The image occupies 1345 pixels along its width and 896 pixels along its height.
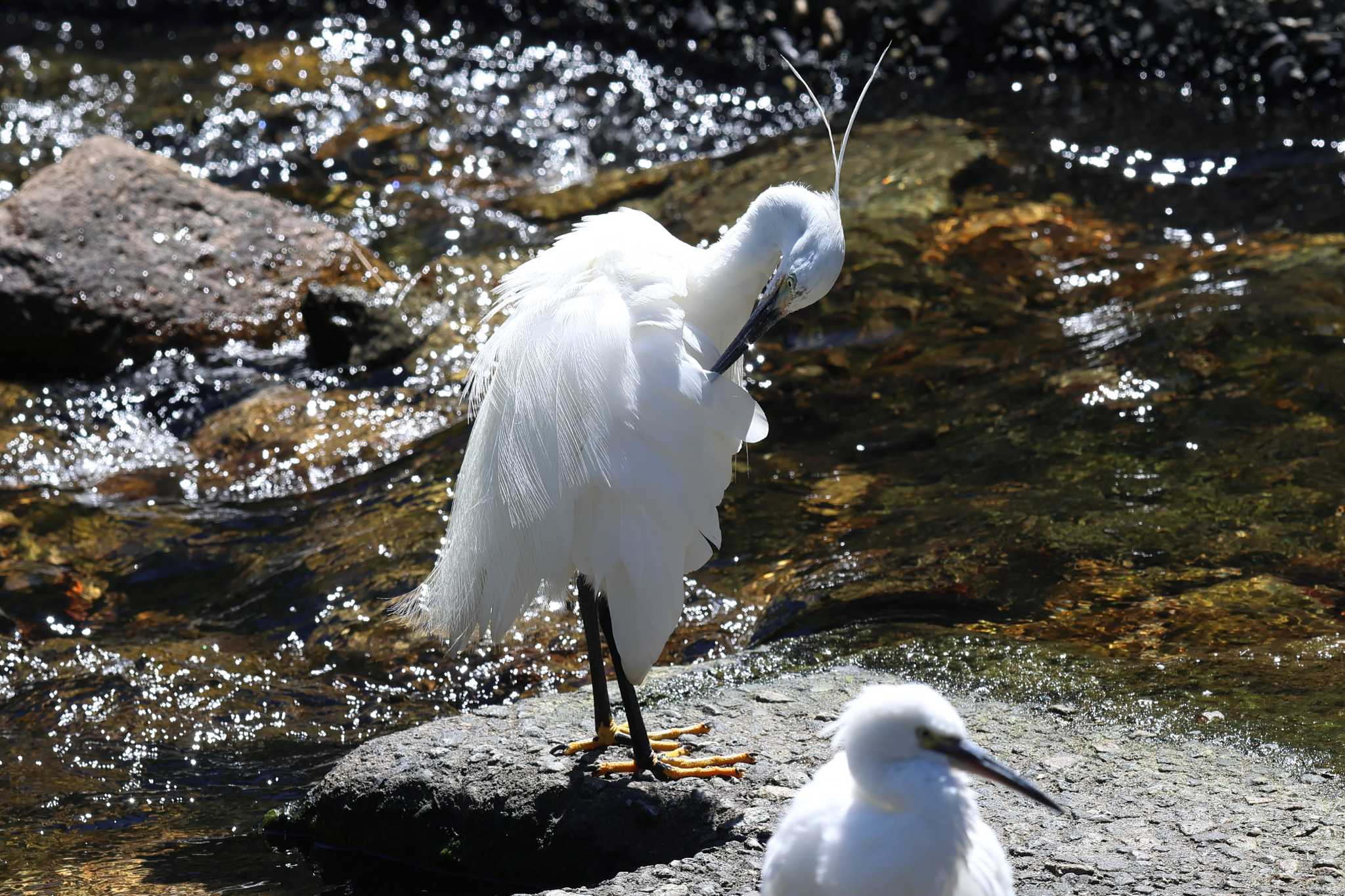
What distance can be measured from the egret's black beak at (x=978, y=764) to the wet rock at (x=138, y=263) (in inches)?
233

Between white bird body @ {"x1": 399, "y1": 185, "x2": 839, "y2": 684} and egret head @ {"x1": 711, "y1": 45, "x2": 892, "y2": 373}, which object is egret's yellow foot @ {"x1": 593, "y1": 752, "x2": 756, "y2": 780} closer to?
white bird body @ {"x1": 399, "y1": 185, "x2": 839, "y2": 684}

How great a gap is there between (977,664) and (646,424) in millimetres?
1460

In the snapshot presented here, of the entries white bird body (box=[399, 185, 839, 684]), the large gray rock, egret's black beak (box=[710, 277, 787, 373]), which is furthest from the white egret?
egret's black beak (box=[710, 277, 787, 373])

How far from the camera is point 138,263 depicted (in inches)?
293

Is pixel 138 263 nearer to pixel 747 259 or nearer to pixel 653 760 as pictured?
pixel 747 259

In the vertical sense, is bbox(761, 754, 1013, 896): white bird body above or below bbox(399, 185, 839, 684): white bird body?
below

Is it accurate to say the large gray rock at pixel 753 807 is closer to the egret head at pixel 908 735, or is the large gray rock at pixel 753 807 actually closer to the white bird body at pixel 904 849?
the white bird body at pixel 904 849

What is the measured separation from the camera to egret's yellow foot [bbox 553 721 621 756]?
12.3 ft

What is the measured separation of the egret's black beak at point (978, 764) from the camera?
95.7 inches

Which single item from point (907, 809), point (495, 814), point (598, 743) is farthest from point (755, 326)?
point (907, 809)

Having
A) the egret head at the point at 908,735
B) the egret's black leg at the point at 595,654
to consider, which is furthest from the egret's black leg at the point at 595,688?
the egret head at the point at 908,735

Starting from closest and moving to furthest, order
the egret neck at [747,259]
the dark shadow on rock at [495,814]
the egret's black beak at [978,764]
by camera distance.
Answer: the egret's black beak at [978,764] < the dark shadow on rock at [495,814] < the egret neck at [747,259]

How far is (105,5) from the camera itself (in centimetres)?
1241

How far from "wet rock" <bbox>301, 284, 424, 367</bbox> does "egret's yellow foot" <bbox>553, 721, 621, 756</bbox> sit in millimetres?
3926
